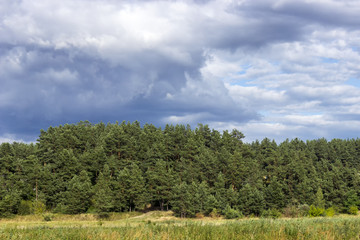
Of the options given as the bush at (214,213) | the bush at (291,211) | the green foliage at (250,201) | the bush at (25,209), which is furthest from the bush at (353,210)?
the bush at (25,209)

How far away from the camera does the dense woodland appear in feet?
270

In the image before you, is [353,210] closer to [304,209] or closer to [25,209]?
[304,209]

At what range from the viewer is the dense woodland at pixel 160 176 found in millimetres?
82438

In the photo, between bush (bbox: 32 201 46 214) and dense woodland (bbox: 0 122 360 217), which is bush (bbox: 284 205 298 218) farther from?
bush (bbox: 32 201 46 214)

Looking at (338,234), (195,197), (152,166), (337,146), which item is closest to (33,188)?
(152,166)

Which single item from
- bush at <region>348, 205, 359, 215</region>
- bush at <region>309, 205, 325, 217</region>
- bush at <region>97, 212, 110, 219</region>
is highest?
bush at <region>97, 212, 110, 219</region>

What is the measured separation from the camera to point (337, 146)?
14225 centimetres

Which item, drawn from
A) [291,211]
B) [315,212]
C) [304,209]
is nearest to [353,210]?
[315,212]

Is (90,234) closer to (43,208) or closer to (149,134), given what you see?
(43,208)

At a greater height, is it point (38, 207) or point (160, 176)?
point (160, 176)

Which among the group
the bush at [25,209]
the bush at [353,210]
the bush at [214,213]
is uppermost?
the bush at [25,209]

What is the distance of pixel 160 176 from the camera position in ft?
291

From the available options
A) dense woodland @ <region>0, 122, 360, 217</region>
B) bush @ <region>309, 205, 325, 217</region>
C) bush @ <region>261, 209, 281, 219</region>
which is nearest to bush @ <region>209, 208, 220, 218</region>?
dense woodland @ <region>0, 122, 360, 217</region>

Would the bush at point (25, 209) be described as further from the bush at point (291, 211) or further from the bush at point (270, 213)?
the bush at point (291, 211)
